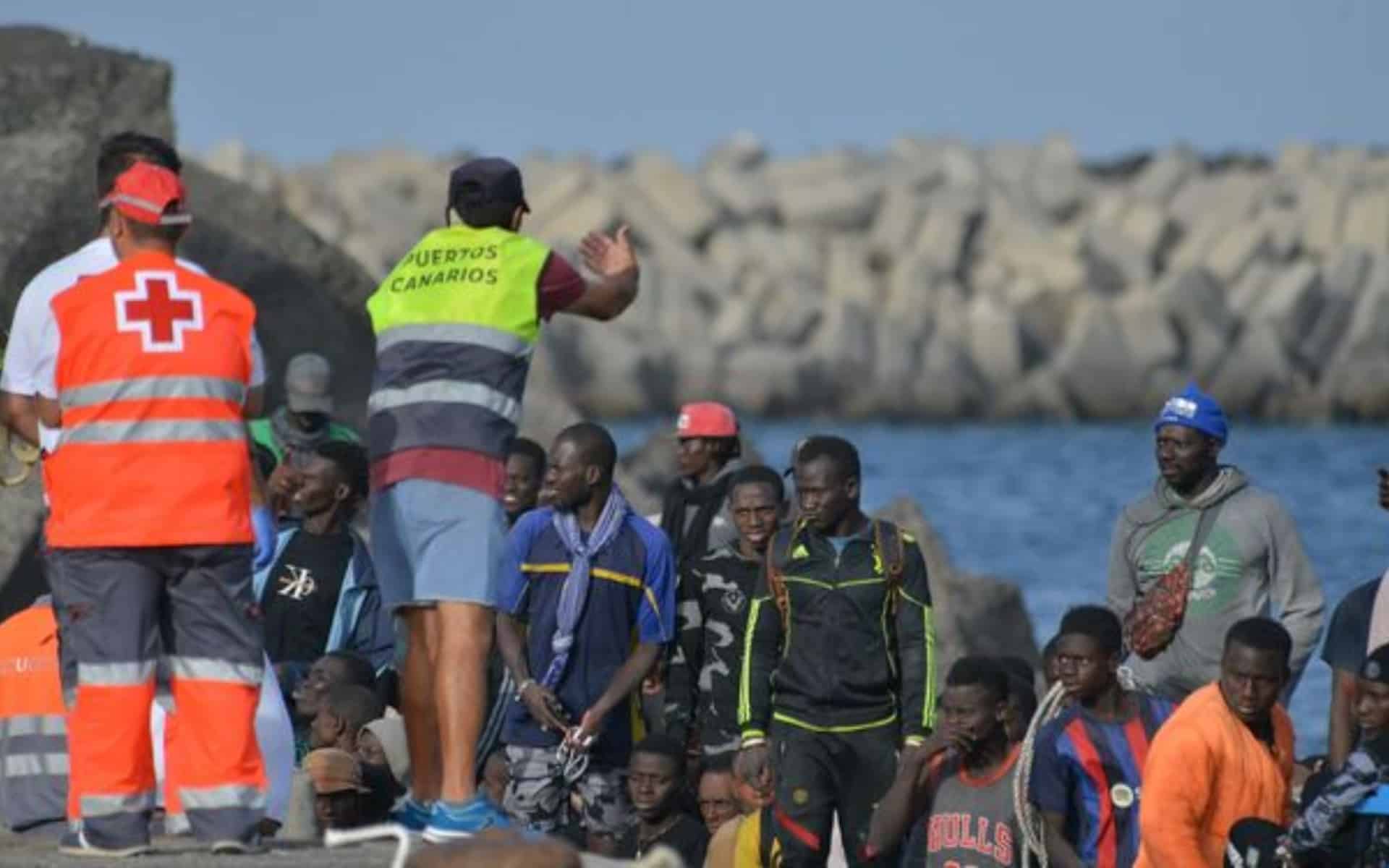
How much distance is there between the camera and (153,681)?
10.4m

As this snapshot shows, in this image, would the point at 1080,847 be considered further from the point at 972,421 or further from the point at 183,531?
the point at 972,421

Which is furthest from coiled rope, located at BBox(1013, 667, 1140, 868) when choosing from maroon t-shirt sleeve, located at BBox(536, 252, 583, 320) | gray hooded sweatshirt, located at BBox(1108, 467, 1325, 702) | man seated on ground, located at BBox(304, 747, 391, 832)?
maroon t-shirt sleeve, located at BBox(536, 252, 583, 320)

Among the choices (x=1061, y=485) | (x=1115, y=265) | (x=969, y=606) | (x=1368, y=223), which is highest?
(x=1368, y=223)

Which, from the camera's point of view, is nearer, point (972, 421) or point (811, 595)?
point (811, 595)

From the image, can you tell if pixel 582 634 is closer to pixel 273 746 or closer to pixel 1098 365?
pixel 273 746

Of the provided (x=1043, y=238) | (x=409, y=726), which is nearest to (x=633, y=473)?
(x=409, y=726)

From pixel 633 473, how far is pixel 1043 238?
45999 millimetres

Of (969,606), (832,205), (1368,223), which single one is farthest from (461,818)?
(1368,223)

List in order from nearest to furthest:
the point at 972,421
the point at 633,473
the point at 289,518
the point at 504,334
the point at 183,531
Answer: the point at 183,531
the point at 504,334
the point at 289,518
the point at 633,473
the point at 972,421

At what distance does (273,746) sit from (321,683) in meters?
1.87

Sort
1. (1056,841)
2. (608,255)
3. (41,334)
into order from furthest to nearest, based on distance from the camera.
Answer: (1056,841), (608,255), (41,334)

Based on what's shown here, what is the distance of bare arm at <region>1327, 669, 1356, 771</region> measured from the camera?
497 inches

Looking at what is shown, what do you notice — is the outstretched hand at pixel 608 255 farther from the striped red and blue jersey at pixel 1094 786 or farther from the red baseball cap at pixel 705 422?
the red baseball cap at pixel 705 422

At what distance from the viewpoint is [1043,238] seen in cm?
6888
